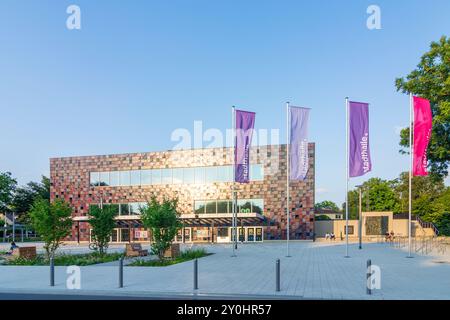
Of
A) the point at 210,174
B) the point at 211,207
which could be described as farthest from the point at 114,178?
the point at 211,207

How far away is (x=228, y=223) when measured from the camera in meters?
40.7

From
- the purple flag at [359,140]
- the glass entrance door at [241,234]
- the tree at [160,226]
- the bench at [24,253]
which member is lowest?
the glass entrance door at [241,234]

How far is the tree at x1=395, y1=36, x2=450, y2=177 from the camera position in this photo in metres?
25.4

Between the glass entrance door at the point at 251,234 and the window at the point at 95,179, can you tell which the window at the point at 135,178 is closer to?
the window at the point at 95,179

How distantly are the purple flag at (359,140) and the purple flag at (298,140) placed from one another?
8.86 feet

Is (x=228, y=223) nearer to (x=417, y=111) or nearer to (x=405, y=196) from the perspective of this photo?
(x=417, y=111)

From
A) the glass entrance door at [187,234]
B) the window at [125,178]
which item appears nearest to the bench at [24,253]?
the glass entrance door at [187,234]

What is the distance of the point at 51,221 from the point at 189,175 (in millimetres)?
24139

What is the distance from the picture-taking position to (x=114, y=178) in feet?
152

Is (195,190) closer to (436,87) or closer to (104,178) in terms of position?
(104,178)

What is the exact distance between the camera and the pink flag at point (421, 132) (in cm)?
2002
